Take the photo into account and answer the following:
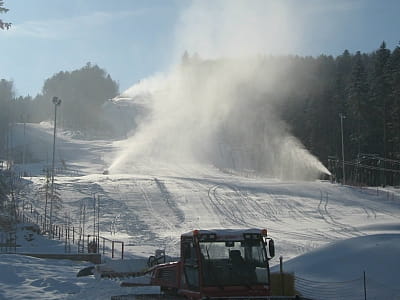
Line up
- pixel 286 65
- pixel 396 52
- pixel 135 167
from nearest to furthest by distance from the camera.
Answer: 1. pixel 135 167
2. pixel 396 52
3. pixel 286 65

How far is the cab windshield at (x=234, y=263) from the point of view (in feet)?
32.4

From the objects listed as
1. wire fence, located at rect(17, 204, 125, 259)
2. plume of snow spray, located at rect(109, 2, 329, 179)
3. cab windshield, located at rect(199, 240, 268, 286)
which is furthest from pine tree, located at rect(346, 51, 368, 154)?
cab windshield, located at rect(199, 240, 268, 286)

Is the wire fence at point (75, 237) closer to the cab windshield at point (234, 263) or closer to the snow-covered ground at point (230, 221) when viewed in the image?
the snow-covered ground at point (230, 221)

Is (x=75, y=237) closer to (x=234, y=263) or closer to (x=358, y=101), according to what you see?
(x=234, y=263)

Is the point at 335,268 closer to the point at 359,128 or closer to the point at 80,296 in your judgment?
the point at 80,296

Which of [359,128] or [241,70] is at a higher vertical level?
[241,70]

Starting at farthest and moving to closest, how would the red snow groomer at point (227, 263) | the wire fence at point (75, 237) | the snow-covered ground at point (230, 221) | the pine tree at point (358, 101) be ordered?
the pine tree at point (358, 101) → the wire fence at point (75, 237) → the snow-covered ground at point (230, 221) → the red snow groomer at point (227, 263)

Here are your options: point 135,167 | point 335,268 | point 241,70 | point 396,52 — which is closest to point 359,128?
point 396,52

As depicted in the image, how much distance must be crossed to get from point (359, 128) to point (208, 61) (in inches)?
2574

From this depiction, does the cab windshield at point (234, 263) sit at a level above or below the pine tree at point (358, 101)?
below

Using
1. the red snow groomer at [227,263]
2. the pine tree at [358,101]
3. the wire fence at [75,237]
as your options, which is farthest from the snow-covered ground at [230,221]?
the pine tree at [358,101]

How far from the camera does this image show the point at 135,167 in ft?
214

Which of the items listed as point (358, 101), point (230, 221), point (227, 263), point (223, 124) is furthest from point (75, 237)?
point (223, 124)

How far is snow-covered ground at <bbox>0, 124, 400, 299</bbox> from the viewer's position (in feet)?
50.2
